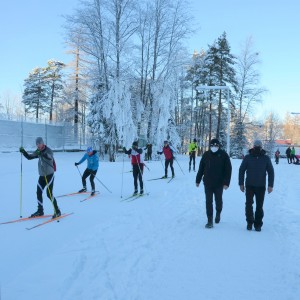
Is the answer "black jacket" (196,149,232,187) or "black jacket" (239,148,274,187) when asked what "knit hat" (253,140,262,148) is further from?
"black jacket" (196,149,232,187)

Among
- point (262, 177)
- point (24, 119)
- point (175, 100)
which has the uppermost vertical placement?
point (175, 100)

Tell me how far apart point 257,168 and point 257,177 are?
0.18 meters

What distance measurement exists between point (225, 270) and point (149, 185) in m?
9.14

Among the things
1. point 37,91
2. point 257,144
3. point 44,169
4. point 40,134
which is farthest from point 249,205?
point 37,91

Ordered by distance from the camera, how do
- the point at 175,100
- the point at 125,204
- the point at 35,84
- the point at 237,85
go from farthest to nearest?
the point at 35,84, the point at 237,85, the point at 175,100, the point at 125,204

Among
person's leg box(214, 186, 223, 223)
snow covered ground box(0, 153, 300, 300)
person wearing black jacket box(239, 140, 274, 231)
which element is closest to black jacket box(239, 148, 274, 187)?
person wearing black jacket box(239, 140, 274, 231)

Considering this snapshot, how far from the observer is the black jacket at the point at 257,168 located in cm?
669

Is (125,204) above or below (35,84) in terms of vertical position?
below

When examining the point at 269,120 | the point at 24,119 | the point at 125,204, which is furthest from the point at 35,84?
the point at 269,120

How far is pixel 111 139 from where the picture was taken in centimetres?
2703

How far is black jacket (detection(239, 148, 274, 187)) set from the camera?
22.0ft

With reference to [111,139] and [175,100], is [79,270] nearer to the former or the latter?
[111,139]

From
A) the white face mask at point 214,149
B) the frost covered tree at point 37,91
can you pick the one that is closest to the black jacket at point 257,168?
the white face mask at point 214,149

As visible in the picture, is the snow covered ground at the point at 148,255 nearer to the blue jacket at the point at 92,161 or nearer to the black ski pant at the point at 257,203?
the black ski pant at the point at 257,203
